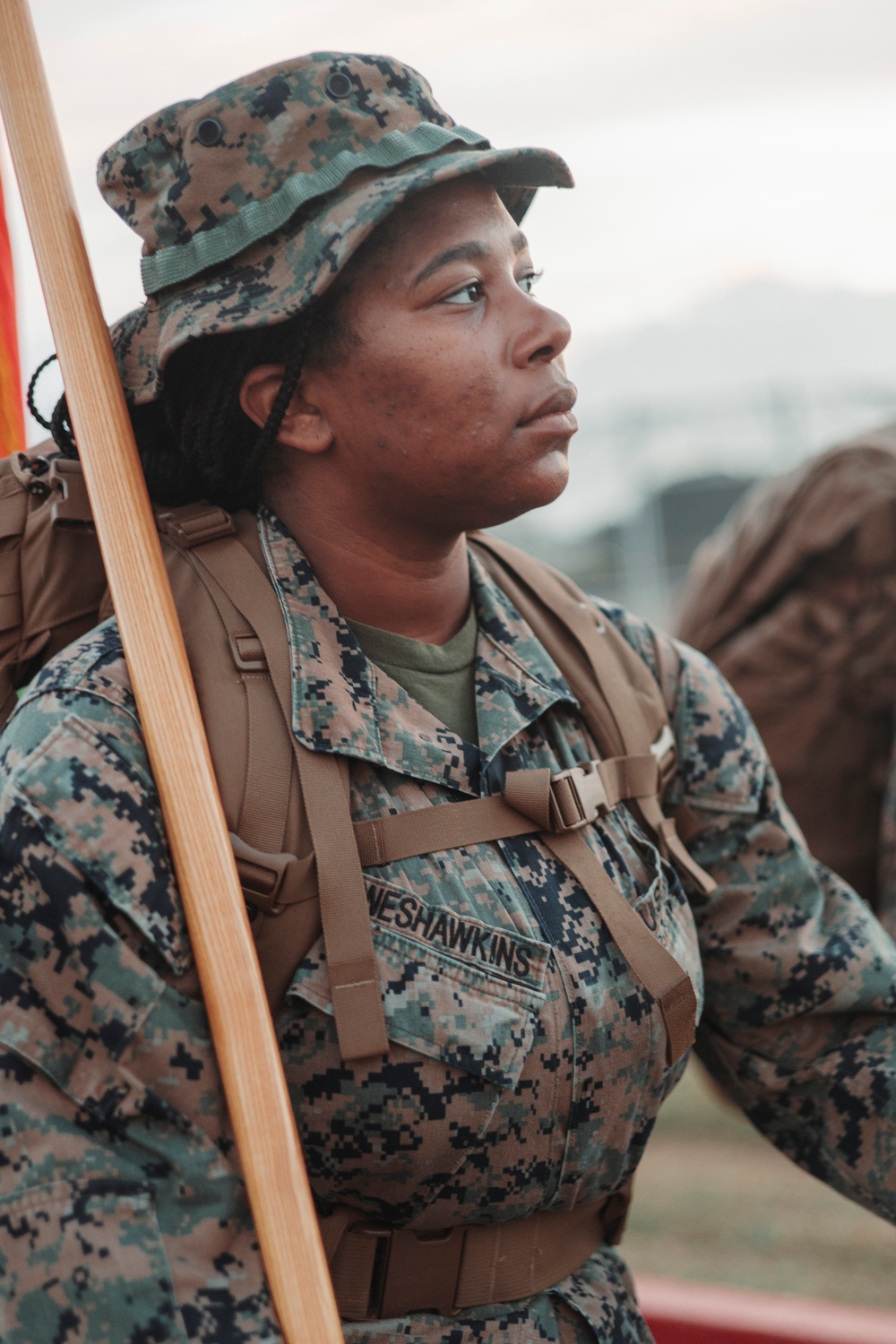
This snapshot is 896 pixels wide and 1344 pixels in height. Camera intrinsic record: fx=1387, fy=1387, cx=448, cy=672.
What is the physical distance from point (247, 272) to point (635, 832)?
32.1 inches

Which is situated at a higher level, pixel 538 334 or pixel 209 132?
pixel 209 132

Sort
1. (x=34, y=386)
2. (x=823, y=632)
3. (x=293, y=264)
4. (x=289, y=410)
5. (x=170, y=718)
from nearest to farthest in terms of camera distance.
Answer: (x=170, y=718), (x=293, y=264), (x=289, y=410), (x=34, y=386), (x=823, y=632)

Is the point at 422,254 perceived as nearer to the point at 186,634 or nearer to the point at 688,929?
the point at 186,634

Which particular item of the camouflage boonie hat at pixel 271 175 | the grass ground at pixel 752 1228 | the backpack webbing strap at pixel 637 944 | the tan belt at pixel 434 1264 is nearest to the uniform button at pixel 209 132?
the camouflage boonie hat at pixel 271 175

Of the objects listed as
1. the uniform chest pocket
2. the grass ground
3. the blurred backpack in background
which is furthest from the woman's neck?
the grass ground

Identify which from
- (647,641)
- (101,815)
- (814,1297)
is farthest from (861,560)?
(101,815)

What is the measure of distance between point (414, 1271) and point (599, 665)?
0.76m

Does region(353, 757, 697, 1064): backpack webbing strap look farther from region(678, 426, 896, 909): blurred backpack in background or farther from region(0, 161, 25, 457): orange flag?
region(678, 426, 896, 909): blurred backpack in background

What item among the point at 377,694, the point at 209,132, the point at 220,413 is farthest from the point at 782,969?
the point at 209,132

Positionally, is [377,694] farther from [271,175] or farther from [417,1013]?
[271,175]

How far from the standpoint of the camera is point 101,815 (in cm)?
137

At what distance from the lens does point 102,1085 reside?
131 cm

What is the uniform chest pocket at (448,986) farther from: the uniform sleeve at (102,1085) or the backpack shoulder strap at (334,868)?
the uniform sleeve at (102,1085)

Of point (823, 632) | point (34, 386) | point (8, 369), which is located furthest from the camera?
point (823, 632)
